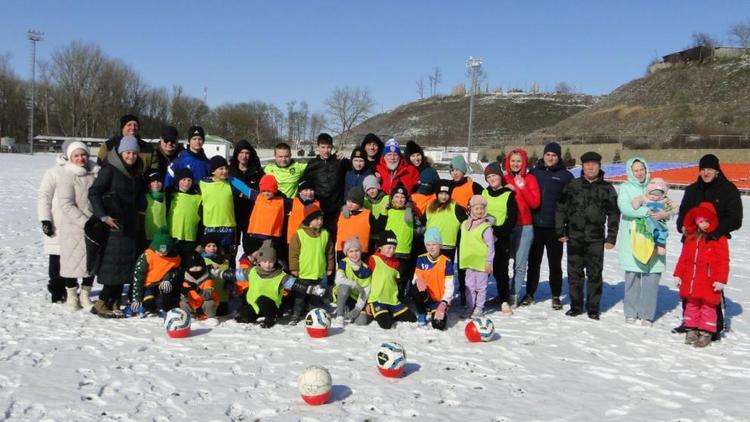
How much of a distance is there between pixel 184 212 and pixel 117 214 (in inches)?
29.7

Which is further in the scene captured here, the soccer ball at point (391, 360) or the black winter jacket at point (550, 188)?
the black winter jacket at point (550, 188)

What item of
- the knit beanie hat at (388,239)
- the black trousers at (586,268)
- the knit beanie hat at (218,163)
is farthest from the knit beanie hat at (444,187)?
the knit beanie hat at (218,163)

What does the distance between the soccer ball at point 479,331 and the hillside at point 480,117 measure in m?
74.8

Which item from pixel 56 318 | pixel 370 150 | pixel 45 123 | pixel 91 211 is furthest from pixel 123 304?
pixel 45 123

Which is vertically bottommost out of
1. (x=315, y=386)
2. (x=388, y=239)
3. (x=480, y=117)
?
(x=315, y=386)

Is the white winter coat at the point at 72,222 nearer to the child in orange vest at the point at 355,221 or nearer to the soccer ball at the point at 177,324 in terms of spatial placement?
the soccer ball at the point at 177,324

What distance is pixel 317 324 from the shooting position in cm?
592

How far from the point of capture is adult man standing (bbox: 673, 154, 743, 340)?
6.12 m

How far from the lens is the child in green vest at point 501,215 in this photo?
706 centimetres

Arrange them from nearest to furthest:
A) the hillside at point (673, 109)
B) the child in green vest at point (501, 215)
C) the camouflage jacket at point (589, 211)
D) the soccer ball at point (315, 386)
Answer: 1. the soccer ball at point (315, 386)
2. the camouflage jacket at point (589, 211)
3. the child in green vest at point (501, 215)
4. the hillside at point (673, 109)

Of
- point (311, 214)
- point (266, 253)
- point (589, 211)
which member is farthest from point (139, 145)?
point (589, 211)

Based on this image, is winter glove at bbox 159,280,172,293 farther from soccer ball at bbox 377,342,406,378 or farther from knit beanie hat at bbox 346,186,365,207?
soccer ball at bbox 377,342,406,378

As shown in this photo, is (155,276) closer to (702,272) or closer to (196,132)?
(196,132)

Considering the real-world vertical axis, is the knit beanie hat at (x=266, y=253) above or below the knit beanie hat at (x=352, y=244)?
below
